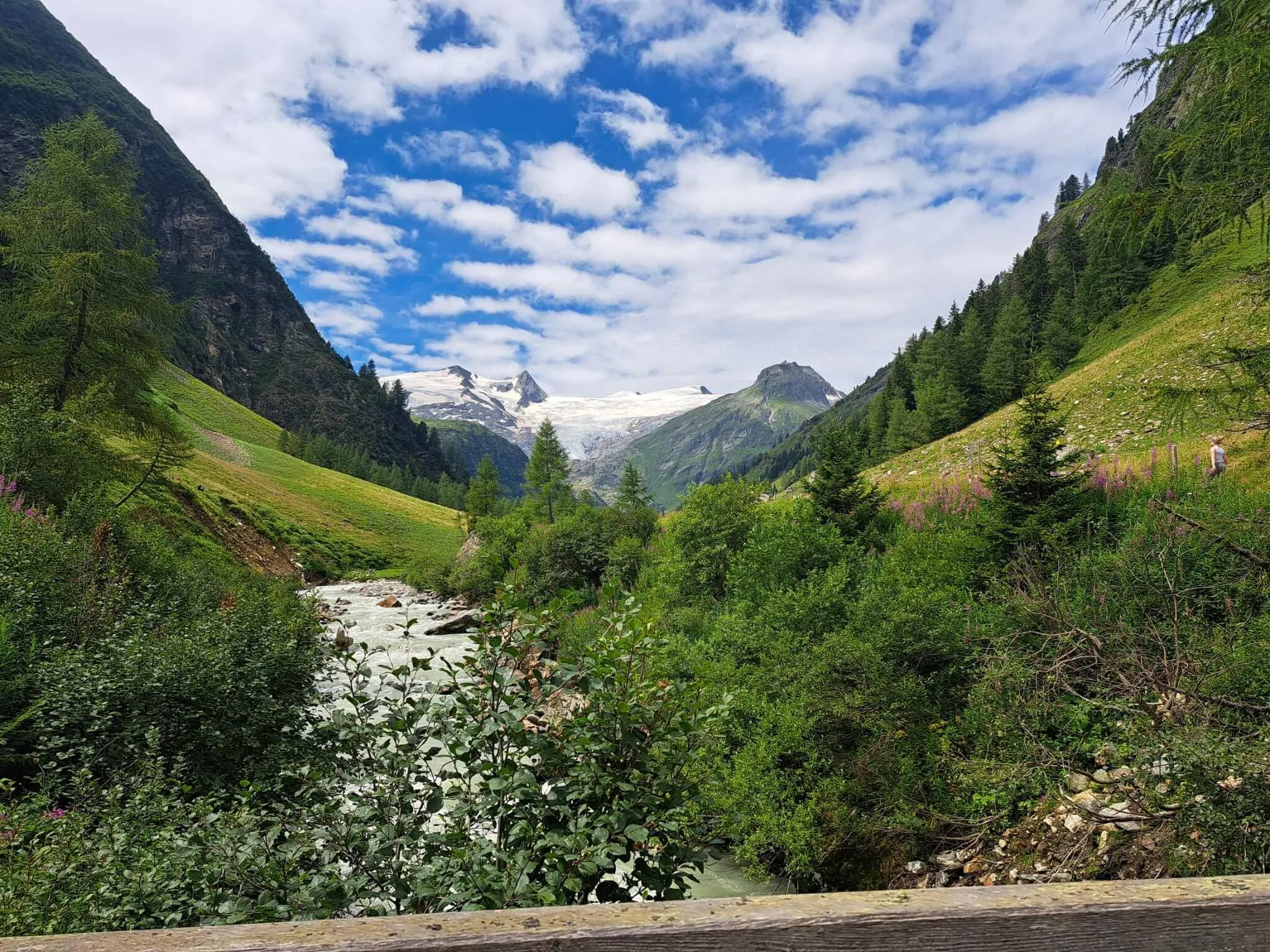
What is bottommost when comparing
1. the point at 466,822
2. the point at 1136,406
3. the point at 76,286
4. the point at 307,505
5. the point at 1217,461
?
the point at 307,505

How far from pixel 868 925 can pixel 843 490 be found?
1821cm

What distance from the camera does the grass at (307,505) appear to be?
50.4 metres

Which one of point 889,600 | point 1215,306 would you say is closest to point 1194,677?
point 889,600

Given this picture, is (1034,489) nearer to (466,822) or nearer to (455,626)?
(466,822)

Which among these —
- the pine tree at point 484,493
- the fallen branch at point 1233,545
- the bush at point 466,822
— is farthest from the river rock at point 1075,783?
the pine tree at point 484,493

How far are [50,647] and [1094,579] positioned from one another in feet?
55.3

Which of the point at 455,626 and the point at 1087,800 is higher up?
the point at 1087,800

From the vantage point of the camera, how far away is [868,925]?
1775 mm

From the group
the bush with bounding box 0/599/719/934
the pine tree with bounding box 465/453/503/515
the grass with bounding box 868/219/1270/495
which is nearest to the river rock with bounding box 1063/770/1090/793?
the bush with bounding box 0/599/719/934

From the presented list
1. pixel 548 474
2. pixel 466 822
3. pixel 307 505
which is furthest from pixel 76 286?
A: pixel 307 505

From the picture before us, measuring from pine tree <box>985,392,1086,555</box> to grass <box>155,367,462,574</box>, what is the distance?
139 feet

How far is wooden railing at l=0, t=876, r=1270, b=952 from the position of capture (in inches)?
66.5

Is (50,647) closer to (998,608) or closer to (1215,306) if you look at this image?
(998,608)

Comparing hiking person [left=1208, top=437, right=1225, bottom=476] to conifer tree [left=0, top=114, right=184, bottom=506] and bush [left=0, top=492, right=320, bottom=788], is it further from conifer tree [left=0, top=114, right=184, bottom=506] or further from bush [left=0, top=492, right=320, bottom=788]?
conifer tree [left=0, top=114, right=184, bottom=506]
